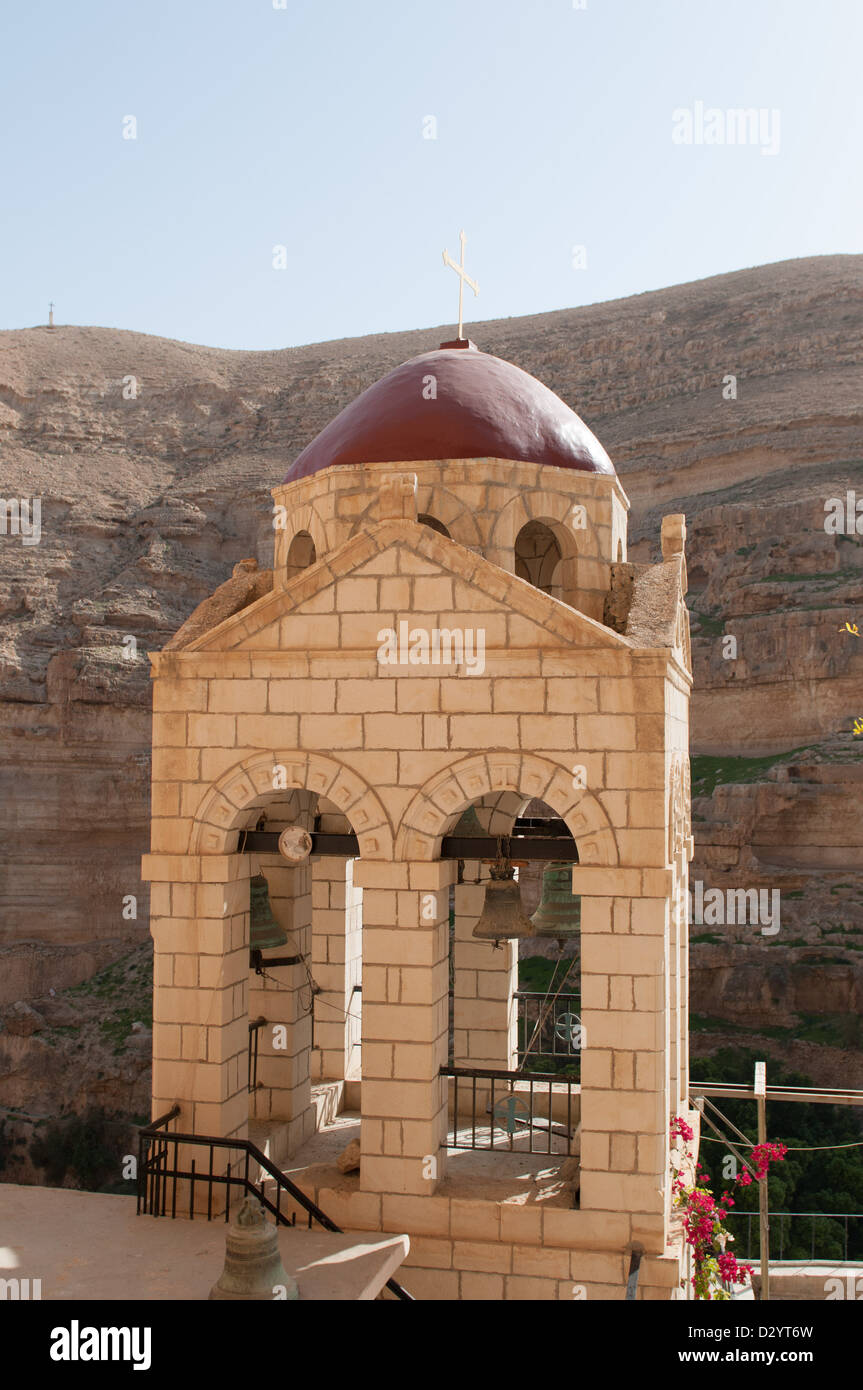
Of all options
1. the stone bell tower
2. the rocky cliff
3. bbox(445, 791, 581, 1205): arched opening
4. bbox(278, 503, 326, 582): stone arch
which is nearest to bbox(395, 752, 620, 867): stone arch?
the stone bell tower

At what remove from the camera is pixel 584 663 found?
7.49 metres

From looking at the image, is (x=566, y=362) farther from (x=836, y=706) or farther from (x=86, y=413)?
(x=836, y=706)

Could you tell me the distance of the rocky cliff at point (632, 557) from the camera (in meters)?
34.0

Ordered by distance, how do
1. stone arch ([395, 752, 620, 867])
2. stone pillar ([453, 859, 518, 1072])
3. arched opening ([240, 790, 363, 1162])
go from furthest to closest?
stone pillar ([453, 859, 518, 1072]) < arched opening ([240, 790, 363, 1162]) < stone arch ([395, 752, 620, 867])

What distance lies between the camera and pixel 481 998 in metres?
10.4

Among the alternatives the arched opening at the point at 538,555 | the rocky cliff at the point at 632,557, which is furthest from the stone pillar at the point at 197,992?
the rocky cliff at the point at 632,557

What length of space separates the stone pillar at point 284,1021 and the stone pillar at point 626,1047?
3065 millimetres

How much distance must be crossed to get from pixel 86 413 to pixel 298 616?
182 feet

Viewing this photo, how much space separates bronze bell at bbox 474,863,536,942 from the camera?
29.2ft

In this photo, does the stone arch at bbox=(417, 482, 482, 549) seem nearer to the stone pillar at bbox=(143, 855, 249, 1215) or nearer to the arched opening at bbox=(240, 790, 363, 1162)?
the arched opening at bbox=(240, 790, 363, 1162)

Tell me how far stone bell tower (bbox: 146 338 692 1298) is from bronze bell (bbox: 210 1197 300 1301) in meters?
1.83

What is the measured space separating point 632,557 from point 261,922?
3866 centimetres
